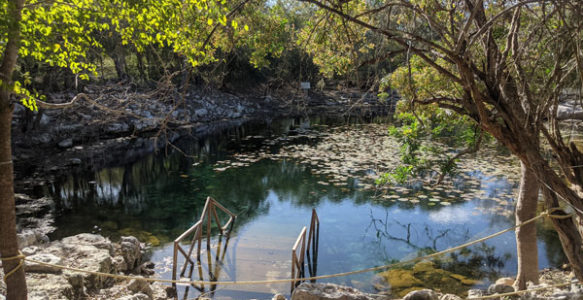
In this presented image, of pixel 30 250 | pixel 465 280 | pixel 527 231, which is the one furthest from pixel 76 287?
pixel 465 280

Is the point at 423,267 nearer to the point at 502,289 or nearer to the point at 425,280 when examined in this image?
the point at 425,280

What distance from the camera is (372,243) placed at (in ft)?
28.7

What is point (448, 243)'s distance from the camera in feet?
28.0

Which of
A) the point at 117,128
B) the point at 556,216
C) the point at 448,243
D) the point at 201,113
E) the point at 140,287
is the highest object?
the point at 201,113

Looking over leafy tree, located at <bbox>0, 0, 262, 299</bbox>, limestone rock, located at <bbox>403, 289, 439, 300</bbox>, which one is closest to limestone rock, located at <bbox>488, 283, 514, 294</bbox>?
limestone rock, located at <bbox>403, 289, 439, 300</bbox>

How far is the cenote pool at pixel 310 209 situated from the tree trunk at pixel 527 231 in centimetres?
148

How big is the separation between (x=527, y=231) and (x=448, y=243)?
3478mm

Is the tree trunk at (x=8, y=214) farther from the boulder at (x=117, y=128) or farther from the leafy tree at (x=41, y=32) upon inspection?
the boulder at (x=117, y=128)

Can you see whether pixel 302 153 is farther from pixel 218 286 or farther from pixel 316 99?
pixel 316 99

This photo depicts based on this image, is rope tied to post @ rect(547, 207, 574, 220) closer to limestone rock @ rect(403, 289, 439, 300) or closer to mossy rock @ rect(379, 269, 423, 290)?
limestone rock @ rect(403, 289, 439, 300)

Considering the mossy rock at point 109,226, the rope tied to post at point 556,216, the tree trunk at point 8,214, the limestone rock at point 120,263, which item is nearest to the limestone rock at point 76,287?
the limestone rock at point 120,263

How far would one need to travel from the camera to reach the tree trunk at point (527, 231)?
16.9ft

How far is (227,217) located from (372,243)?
12.5 feet

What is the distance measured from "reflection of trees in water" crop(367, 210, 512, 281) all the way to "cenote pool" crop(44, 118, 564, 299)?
23 mm
